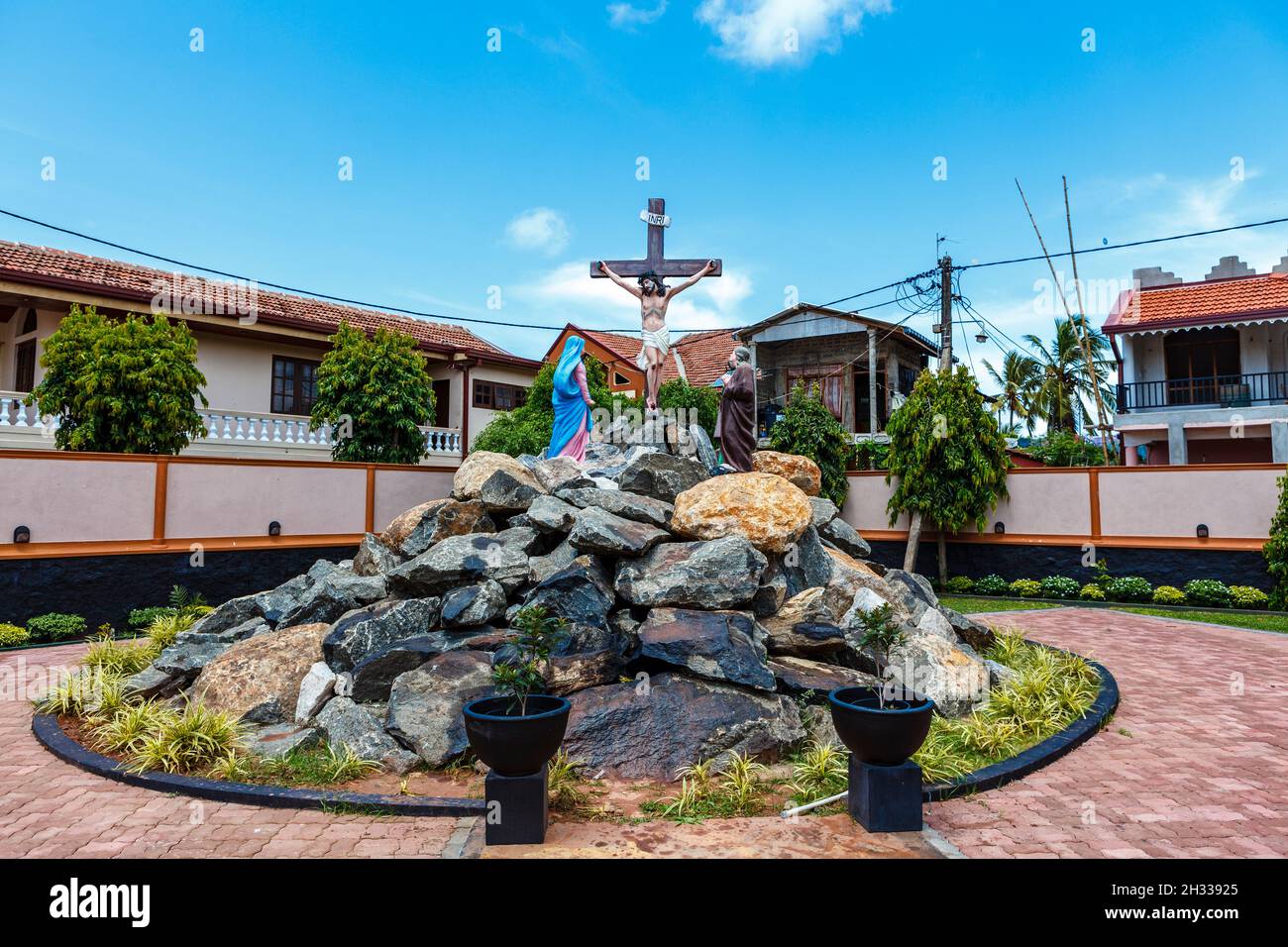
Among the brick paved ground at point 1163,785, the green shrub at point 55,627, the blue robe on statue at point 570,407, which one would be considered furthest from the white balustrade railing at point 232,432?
the brick paved ground at point 1163,785

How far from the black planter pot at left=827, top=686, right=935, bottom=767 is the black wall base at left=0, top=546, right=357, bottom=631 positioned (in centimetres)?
1209

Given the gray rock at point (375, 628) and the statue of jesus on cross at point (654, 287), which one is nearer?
the gray rock at point (375, 628)

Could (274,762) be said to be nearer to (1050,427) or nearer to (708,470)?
(708,470)

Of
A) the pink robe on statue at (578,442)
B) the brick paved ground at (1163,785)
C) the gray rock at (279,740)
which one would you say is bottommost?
the brick paved ground at (1163,785)

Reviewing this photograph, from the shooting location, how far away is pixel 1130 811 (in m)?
5.00

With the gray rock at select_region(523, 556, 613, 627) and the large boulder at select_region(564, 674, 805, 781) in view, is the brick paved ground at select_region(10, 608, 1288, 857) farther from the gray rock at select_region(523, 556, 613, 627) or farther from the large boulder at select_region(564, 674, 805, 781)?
the gray rock at select_region(523, 556, 613, 627)

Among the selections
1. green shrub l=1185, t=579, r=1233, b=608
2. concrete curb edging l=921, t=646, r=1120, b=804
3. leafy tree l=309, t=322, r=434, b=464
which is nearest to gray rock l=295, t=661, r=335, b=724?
concrete curb edging l=921, t=646, r=1120, b=804

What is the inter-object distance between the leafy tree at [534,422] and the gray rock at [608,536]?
10.6 meters

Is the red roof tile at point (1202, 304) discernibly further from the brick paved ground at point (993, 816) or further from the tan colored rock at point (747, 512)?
the tan colored rock at point (747, 512)

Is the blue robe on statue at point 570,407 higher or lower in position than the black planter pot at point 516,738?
higher

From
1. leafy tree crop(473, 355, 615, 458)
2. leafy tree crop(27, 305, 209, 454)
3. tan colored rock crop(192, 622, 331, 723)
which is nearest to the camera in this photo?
tan colored rock crop(192, 622, 331, 723)

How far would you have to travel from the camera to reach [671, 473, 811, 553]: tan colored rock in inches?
320

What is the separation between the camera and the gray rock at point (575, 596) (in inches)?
275

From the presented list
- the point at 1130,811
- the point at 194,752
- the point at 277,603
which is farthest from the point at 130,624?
the point at 1130,811
